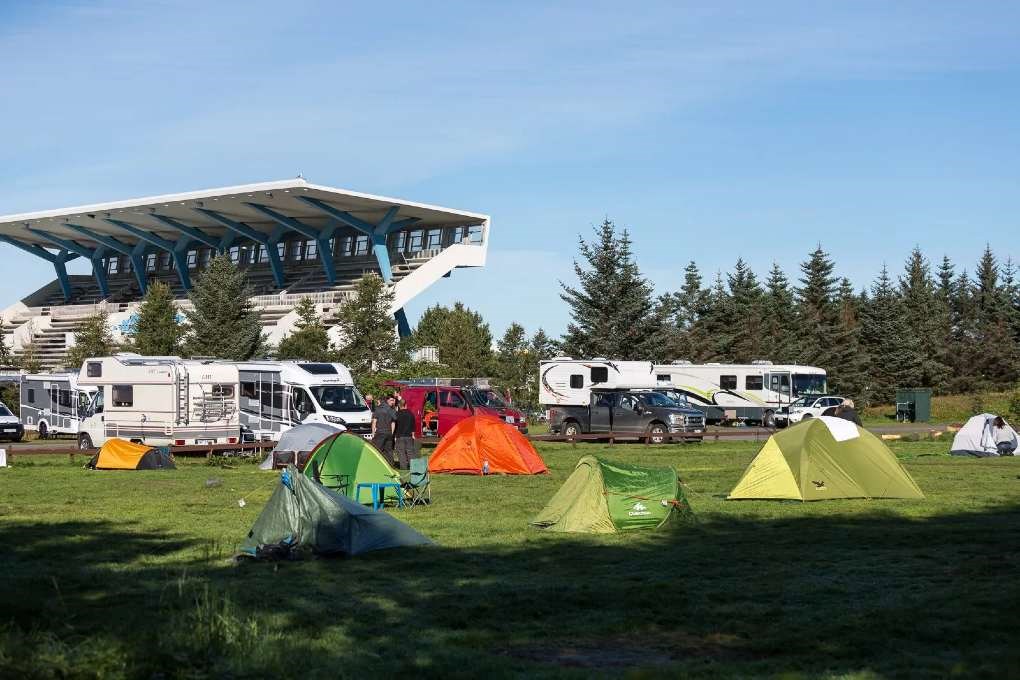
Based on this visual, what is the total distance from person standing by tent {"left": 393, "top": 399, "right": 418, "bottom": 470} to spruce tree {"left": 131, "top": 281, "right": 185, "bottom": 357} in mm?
36735

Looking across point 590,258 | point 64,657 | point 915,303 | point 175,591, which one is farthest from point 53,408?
point 915,303

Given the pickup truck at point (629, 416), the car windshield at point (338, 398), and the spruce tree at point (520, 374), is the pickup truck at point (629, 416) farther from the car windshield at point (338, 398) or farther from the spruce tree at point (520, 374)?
the spruce tree at point (520, 374)

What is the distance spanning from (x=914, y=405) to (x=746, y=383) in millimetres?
9493

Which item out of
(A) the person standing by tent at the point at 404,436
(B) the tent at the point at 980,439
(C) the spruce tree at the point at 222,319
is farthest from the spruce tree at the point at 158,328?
(B) the tent at the point at 980,439

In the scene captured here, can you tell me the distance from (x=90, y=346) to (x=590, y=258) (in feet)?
85.3

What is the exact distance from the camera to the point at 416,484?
19188mm

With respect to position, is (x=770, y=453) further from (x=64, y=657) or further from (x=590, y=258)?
(x=590, y=258)

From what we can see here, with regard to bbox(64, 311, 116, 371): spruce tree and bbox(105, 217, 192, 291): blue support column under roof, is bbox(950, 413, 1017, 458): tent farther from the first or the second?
bbox(105, 217, 192, 291): blue support column under roof

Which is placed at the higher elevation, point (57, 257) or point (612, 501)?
point (57, 257)

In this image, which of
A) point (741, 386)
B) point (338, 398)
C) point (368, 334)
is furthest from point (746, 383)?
point (338, 398)

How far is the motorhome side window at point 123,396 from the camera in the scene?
33.4 m

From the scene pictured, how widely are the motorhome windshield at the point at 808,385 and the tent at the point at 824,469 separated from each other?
32.6m

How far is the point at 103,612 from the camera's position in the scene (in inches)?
413

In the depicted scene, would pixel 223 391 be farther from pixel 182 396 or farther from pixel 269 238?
pixel 269 238
